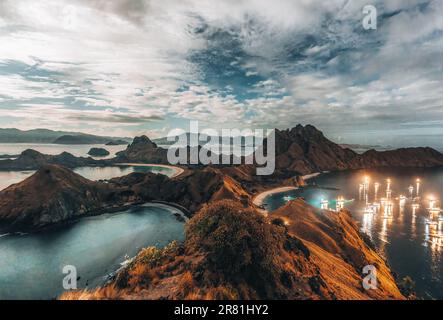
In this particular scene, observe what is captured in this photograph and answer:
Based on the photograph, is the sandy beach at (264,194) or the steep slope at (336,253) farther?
the sandy beach at (264,194)

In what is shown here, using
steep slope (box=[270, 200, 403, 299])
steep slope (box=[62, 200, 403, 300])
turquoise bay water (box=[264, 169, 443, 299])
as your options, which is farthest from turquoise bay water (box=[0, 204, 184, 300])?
turquoise bay water (box=[264, 169, 443, 299])

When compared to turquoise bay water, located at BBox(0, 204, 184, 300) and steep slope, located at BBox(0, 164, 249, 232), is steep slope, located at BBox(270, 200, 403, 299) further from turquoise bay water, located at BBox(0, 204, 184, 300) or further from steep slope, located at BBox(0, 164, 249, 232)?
steep slope, located at BBox(0, 164, 249, 232)

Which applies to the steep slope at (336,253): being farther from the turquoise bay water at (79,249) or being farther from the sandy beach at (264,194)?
the sandy beach at (264,194)

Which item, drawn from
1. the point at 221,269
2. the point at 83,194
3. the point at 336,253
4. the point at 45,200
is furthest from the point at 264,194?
the point at 221,269

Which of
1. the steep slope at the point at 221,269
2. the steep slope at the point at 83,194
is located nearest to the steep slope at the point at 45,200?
the steep slope at the point at 83,194

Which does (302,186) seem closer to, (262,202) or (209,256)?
(262,202)

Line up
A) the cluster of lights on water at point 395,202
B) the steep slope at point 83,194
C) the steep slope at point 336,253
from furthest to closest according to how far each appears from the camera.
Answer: the cluster of lights on water at point 395,202 → the steep slope at point 83,194 → the steep slope at point 336,253
